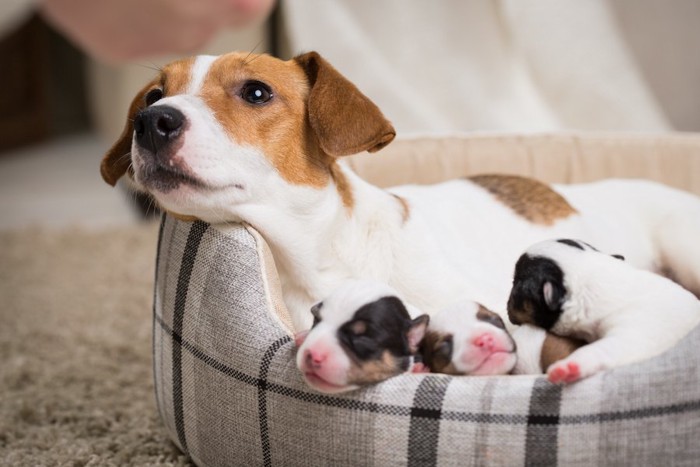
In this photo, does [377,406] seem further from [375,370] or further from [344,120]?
[344,120]

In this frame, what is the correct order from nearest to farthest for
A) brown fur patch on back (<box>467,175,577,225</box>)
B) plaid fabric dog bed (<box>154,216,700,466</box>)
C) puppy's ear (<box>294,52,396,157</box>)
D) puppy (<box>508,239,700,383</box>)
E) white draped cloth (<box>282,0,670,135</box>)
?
plaid fabric dog bed (<box>154,216,700,466</box>)
puppy (<box>508,239,700,383</box>)
puppy's ear (<box>294,52,396,157</box>)
brown fur patch on back (<box>467,175,577,225</box>)
white draped cloth (<box>282,0,670,135</box>)

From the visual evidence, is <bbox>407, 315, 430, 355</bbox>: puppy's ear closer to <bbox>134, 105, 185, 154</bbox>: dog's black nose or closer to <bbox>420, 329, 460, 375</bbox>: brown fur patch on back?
<bbox>420, 329, 460, 375</bbox>: brown fur patch on back

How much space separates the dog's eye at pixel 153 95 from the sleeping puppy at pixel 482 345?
74cm

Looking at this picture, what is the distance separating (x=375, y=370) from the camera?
144 cm

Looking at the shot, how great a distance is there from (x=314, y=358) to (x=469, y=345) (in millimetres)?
317

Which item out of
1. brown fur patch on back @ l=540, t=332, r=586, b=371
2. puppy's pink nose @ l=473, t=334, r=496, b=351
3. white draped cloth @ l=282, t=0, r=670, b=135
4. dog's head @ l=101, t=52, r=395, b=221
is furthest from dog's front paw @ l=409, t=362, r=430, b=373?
white draped cloth @ l=282, t=0, r=670, b=135

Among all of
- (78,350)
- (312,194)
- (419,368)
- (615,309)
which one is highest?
(312,194)

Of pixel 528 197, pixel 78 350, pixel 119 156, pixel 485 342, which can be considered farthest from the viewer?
pixel 78 350

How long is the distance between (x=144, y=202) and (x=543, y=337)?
10.4ft

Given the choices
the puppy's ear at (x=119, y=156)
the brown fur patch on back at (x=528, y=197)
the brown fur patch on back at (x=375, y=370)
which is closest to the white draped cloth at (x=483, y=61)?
the brown fur patch on back at (x=528, y=197)

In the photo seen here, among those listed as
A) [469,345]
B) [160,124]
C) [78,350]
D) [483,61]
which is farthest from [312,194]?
[483,61]

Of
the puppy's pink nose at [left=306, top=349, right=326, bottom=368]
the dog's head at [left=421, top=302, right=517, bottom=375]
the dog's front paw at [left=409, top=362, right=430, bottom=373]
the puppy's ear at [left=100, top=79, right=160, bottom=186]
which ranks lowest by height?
the dog's front paw at [left=409, top=362, right=430, bottom=373]

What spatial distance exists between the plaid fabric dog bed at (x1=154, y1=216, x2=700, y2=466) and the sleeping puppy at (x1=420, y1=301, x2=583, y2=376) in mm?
142

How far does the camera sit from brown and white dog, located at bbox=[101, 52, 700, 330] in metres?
1.66
